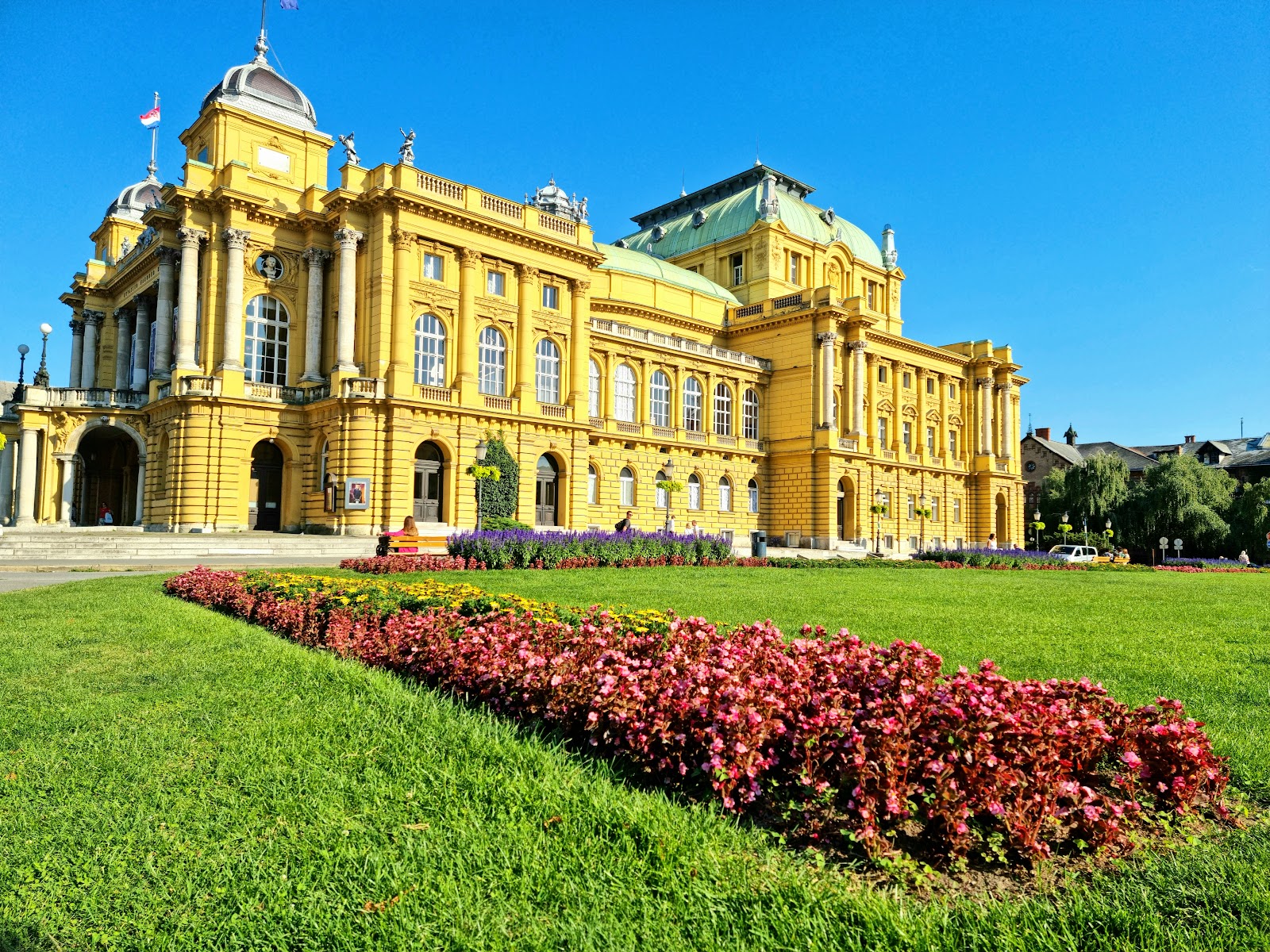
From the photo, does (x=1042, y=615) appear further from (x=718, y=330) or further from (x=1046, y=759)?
(x=718, y=330)

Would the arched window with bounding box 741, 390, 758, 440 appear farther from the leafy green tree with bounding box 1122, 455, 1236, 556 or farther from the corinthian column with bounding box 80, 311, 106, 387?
the corinthian column with bounding box 80, 311, 106, 387

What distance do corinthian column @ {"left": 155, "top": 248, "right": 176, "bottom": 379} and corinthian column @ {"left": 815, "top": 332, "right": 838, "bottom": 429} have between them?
1458 inches

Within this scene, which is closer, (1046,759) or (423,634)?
(1046,759)

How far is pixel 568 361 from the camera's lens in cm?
4128

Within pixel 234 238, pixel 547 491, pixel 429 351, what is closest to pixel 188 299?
pixel 234 238

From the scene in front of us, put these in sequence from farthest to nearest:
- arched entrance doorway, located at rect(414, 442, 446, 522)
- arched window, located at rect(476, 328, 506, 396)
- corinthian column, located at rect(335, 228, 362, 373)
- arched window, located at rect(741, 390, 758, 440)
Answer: arched window, located at rect(741, 390, 758, 440) < arched window, located at rect(476, 328, 506, 396) < arched entrance doorway, located at rect(414, 442, 446, 522) < corinthian column, located at rect(335, 228, 362, 373)

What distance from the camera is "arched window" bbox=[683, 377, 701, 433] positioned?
165 feet

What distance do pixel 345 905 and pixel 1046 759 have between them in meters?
3.34

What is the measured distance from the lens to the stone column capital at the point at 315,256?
36.8 m

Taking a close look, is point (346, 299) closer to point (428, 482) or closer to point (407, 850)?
point (428, 482)

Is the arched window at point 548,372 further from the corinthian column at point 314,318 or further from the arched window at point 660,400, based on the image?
the corinthian column at point 314,318

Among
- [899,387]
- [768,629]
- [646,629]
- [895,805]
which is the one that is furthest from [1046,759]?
[899,387]

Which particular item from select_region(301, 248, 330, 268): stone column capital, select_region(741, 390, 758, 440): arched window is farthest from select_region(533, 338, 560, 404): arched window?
select_region(741, 390, 758, 440): arched window

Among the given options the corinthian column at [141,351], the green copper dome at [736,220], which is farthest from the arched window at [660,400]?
the corinthian column at [141,351]
